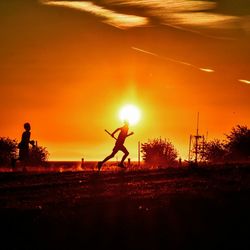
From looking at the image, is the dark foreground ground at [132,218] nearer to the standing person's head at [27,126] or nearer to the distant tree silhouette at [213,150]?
the standing person's head at [27,126]

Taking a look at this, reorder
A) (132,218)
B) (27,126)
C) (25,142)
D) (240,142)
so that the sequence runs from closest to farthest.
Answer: (132,218)
(27,126)
(25,142)
(240,142)

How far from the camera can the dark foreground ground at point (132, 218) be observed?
63.7ft

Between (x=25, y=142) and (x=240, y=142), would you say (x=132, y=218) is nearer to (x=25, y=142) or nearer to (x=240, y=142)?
(x=25, y=142)

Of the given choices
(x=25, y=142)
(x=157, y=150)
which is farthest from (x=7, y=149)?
(x=25, y=142)

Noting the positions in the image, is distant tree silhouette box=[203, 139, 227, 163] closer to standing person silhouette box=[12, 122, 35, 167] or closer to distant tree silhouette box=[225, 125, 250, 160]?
distant tree silhouette box=[225, 125, 250, 160]

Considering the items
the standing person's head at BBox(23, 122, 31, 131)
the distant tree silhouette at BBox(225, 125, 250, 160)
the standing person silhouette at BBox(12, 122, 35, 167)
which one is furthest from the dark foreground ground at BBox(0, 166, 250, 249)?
the distant tree silhouette at BBox(225, 125, 250, 160)

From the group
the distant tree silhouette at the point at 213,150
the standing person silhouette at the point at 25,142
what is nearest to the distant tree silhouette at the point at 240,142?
the distant tree silhouette at the point at 213,150

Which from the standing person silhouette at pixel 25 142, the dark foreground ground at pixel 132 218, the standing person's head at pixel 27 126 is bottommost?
the dark foreground ground at pixel 132 218

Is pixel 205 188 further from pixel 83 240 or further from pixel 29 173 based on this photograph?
pixel 29 173

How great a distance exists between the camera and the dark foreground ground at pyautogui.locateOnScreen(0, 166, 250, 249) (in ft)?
63.7

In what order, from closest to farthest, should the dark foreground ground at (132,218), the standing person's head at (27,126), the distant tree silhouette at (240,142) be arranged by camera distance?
the dark foreground ground at (132,218)
the standing person's head at (27,126)
the distant tree silhouette at (240,142)

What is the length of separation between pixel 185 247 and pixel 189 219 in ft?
4.82

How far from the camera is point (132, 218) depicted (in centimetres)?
2041

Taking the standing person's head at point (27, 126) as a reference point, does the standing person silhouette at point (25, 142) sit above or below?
below
